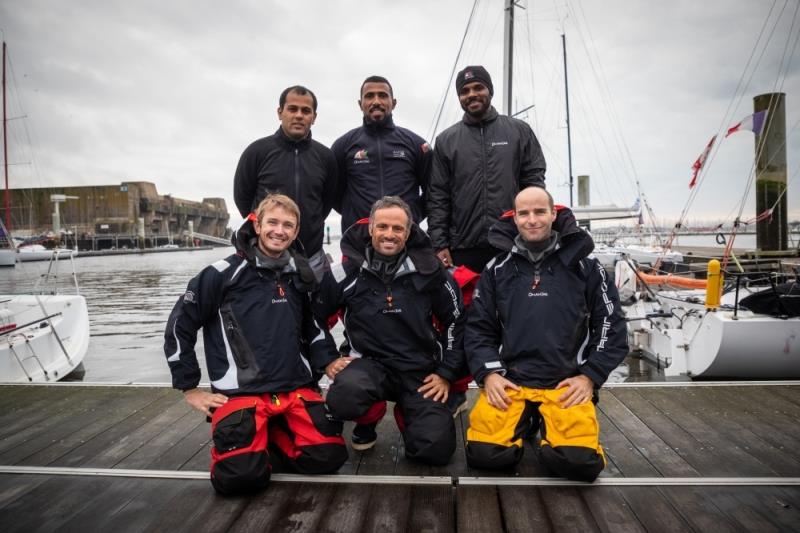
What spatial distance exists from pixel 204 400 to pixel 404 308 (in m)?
1.19

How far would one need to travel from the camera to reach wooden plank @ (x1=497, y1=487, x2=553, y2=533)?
6.48 ft

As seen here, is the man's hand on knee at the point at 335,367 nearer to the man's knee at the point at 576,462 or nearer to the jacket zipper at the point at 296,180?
the man's knee at the point at 576,462

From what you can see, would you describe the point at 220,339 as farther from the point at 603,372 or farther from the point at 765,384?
the point at 765,384

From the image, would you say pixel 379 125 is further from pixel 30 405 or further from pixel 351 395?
pixel 30 405

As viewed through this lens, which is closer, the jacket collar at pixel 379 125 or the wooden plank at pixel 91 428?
the wooden plank at pixel 91 428

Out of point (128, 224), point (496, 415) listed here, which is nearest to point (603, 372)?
point (496, 415)

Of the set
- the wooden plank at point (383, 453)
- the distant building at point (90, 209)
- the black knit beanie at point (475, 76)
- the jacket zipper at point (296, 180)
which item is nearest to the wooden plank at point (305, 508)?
the wooden plank at point (383, 453)

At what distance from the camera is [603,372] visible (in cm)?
252

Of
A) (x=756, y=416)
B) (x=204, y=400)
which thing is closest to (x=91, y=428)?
(x=204, y=400)

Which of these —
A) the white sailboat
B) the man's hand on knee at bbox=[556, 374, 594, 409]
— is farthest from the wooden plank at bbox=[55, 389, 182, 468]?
the white sailboat

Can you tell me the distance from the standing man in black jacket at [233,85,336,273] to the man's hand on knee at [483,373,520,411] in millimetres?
1489

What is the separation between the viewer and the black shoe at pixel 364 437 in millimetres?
2781

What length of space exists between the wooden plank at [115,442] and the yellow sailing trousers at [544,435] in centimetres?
208

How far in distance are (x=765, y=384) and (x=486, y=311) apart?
2.64 metres
